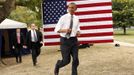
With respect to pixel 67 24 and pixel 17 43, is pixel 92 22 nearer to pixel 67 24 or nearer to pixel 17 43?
pixel 17 43

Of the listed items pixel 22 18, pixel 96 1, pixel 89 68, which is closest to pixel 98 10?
pixel 96 1

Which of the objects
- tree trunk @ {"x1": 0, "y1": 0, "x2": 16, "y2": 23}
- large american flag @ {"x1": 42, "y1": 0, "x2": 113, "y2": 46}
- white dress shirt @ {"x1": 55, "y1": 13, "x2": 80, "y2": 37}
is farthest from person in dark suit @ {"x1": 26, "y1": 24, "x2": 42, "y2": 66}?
white dress shirt @ {"x1": 55, "y1": 13, "x2": 80, "y2": 37}

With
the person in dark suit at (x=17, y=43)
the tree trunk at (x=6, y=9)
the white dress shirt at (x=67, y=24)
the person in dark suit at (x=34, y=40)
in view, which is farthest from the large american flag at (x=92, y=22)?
the white dress shirt at (x=67, y=24)

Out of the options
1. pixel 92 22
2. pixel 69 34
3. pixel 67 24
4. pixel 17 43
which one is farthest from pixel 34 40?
pixel 17 43

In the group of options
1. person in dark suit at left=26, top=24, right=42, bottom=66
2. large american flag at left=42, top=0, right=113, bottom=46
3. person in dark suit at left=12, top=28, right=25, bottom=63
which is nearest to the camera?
person in dark suit at left=26, top=24, right=42, bottom=66

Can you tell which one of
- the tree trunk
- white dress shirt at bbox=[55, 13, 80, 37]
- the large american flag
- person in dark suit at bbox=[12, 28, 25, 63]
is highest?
white dress shirt at bbox=[55, 13, 80, 37]

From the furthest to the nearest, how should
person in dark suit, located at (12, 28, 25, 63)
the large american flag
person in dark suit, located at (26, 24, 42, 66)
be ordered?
person in dark suit, located at (12, 28, 25, 63)
the large american flag
person in dark suit, located at (26, 24, 42, 66)

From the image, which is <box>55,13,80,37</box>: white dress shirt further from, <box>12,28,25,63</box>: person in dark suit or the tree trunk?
<box>12,28,25,63</box>: person in dark suit

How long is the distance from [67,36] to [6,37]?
16.0 metres

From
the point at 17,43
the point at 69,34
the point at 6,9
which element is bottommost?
the point at 17,43

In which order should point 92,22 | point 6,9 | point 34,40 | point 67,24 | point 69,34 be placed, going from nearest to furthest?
point 69,34
point 67,24
point 34,40
point 6,9
point 92,22

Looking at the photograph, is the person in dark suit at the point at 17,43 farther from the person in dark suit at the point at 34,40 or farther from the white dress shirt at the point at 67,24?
the white dress shirt at the point at 67,24

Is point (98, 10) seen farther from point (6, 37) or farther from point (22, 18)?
point (22, 18)

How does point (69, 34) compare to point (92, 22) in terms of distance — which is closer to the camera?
point (69, 34)
